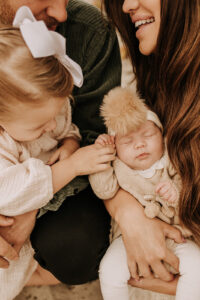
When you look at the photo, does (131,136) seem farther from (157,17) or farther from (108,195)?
(157,17)

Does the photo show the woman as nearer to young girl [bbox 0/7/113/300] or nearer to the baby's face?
the baby's face

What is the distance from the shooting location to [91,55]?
132 cm

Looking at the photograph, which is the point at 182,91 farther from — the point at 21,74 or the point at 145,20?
the point at 21,74

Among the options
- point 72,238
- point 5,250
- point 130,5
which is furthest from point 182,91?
point 5,250

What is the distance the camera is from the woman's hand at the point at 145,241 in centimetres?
110

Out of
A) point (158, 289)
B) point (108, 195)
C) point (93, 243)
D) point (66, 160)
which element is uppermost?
point (66, 160)

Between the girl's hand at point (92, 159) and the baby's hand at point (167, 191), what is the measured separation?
181 mm

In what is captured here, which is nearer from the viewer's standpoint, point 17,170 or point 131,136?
point 17,170

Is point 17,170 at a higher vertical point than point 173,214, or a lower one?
higher

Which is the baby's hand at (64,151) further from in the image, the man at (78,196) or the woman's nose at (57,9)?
the woman's nose at (57,9)

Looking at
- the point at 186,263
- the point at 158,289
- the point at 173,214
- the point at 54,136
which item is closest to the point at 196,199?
the point at 173,214

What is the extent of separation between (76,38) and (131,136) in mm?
494

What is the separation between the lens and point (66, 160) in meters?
1.11

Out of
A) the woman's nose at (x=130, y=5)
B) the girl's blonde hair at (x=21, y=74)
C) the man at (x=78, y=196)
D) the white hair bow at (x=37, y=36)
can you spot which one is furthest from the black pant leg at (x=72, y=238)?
the woman's nose at (x=130, y=5)
